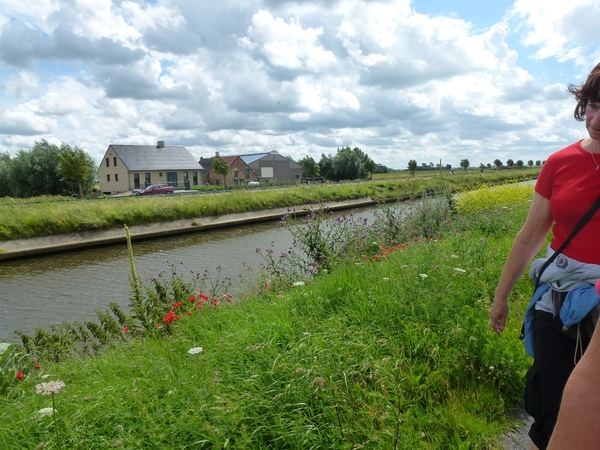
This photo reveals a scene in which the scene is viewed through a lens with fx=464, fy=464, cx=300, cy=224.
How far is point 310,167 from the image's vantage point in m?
84.6

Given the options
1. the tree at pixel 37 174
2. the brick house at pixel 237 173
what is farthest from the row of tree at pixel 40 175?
the brick house at pixel 237 173

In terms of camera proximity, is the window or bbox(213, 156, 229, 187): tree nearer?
bbox(213, 156, 229, 187): tree

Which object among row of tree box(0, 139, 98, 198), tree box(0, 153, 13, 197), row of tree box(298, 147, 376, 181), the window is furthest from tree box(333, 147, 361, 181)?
tree box(0, 153, 13, 197)

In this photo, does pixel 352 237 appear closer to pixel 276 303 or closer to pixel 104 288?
pixel 276 303

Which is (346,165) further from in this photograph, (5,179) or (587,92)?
(587,92)

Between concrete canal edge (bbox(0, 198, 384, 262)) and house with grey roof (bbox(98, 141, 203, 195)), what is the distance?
1543 inches

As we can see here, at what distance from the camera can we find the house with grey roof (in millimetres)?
62844

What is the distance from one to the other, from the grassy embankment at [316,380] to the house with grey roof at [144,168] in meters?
62.5

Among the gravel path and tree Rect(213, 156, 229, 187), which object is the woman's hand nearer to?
the gravel path

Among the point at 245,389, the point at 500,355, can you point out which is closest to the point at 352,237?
the point at 500,355

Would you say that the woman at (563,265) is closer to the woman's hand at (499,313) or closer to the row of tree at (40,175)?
the woman's hand at (499,313)

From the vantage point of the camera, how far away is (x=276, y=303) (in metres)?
4.19

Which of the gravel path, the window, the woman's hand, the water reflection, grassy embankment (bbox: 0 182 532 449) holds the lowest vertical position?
the water reflection

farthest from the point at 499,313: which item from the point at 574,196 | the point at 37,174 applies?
the point at 37,174
